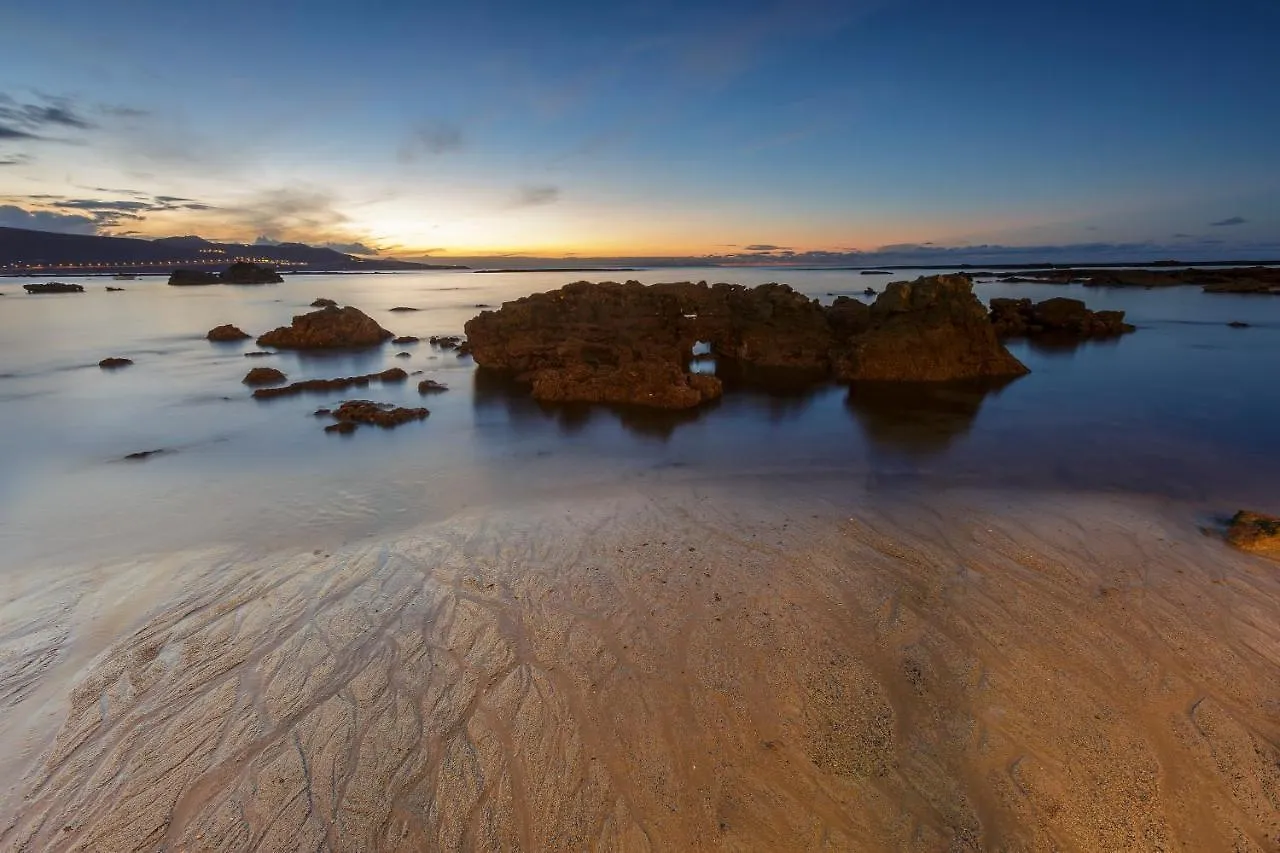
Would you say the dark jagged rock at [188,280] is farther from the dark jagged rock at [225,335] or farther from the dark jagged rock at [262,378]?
the dark jagged rock at [262,378]

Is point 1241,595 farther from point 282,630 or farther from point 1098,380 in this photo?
point 1098,380

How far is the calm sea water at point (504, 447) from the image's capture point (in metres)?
7.56

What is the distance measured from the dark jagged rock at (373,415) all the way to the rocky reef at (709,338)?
327cm

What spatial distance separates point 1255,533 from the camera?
611 centimetres

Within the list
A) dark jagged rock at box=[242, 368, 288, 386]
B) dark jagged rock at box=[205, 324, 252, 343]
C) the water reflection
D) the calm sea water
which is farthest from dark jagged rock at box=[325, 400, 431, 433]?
dark jagged rock at box=[205, 324, 252, 343]

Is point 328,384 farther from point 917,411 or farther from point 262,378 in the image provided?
point 917,411

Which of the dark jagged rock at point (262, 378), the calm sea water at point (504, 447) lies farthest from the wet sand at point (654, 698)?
the dark jagged rock at point (262, 378)

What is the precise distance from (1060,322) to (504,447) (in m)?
30.0

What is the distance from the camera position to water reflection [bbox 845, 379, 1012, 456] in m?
10.7

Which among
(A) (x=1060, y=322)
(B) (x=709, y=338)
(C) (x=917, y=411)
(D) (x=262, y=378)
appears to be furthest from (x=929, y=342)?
(D) (x=262, y=378)

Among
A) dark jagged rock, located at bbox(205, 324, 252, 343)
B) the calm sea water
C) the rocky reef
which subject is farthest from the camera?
dark jagged rock, located at bbox(205, 324, 252, 343)

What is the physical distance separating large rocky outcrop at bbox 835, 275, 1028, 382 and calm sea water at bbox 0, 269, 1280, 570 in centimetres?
137

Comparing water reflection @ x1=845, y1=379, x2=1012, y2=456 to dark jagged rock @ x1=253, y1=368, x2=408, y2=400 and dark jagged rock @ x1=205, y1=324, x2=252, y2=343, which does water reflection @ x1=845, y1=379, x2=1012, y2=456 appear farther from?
dark jagged rock @ x1=205, y1=324, x2=252, y2=343

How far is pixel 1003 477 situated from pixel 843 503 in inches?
123
